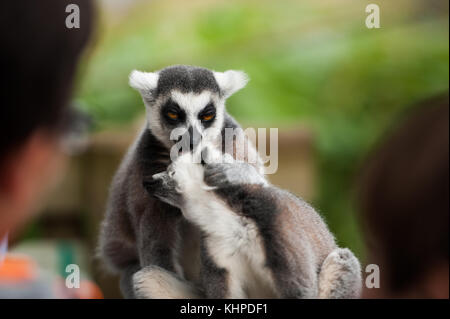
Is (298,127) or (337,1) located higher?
(337,1)

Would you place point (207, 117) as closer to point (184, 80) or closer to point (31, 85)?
point (184, 80)

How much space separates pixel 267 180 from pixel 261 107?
1.09 feet

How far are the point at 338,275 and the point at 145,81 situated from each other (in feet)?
1.24

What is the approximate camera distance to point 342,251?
811 millimetres

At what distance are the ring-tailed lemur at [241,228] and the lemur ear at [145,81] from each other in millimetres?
116

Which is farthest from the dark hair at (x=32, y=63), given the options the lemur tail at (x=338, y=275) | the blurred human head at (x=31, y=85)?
the lemur tail at (x=338, y=275)

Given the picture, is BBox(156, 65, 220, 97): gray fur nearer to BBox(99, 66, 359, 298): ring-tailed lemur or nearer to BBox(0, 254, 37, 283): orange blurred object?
BBox(99, 66, 359, 298): ring-tailed lemur

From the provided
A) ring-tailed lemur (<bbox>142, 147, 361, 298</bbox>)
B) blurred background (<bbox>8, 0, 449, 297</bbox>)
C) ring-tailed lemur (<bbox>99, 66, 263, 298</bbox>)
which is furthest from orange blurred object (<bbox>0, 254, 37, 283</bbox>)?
ring-tailed lemur (<bbox>142, 147, 361, 298</bbox>)

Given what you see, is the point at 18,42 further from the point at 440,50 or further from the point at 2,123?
the point at 440,50

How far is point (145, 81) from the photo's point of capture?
31.3 inches

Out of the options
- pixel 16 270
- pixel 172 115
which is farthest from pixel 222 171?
pixel 16 270

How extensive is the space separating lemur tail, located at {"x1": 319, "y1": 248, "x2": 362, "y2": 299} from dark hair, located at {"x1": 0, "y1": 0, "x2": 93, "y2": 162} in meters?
0.42

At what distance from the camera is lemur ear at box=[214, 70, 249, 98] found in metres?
0.81

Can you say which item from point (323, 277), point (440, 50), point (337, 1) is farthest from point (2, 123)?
point (440, 50)
